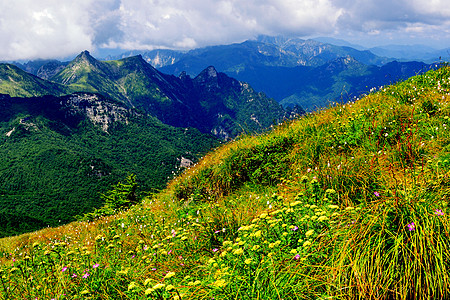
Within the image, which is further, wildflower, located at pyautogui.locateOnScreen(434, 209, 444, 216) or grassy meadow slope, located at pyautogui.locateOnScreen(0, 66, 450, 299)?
wildflower, located at pyautogui.locateOnScreen(434, 209, 444, 216)

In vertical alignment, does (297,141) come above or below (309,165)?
above

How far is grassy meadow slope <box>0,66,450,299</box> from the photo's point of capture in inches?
95.8

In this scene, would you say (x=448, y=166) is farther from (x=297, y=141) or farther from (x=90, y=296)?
(x=90, y=296)

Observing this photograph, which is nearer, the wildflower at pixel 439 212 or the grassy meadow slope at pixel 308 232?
Result: the grassy meadow slope at pixel 308 232

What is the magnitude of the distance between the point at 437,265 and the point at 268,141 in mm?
6065

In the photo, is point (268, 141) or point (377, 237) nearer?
point (377, 237)

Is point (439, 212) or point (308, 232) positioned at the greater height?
point (439, 212)

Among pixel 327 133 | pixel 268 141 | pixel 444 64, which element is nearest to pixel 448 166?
pixel 327 133

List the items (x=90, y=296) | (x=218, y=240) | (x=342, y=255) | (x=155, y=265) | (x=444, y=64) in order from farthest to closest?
(x=444, y=64) → (x=218, y=240) → (x=155, y=265) → (x=90, y=296) → (x=342, y=255)

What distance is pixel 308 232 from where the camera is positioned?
264cm

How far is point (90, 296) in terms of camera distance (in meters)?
3.31

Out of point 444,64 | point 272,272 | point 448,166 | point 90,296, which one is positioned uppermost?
point 444,64

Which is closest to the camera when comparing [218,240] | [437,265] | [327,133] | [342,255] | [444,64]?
[437,265]

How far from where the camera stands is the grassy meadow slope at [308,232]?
2434 millimetres
